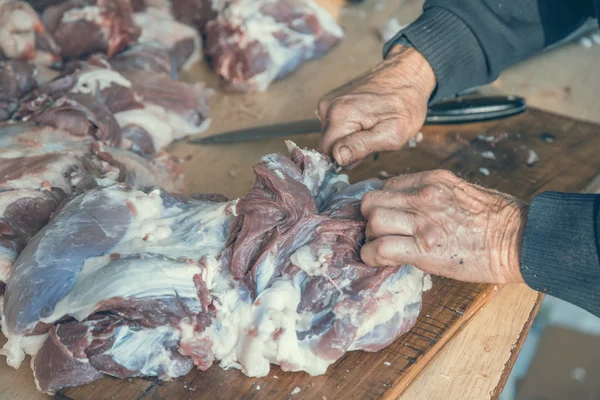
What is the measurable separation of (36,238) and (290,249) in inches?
38.1

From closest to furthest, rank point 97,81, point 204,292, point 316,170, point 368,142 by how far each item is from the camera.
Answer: point 204,292
point 316,170
point 368,142
point 97,81

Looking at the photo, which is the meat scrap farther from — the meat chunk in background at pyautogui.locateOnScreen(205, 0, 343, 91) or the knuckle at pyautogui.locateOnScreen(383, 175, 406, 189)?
the meat chunk in background at pyautogui.locateOnScreen(205, 0, 343, 91)

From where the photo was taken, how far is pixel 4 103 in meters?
3.43

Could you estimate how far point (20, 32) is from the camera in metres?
3.77

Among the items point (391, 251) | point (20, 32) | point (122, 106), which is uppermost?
point (20, 32)

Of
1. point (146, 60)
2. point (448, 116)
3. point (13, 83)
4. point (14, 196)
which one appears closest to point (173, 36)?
point (146, 60)

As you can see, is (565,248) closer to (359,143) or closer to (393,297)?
(393,297)

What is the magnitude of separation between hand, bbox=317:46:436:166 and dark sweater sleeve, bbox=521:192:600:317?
89 centimetres

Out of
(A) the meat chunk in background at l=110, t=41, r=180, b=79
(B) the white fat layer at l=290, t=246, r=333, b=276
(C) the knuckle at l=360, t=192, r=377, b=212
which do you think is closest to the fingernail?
(C) the knuckle at l=360, t=192, r=377, b=212

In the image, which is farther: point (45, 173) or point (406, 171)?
point (406, 171)

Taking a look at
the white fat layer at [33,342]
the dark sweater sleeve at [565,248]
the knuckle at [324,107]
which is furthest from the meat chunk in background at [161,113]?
the dark sweater sleeve at [565,248]

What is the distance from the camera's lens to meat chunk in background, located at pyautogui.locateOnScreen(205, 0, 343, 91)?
4172 mm

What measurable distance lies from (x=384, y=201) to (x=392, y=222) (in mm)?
110

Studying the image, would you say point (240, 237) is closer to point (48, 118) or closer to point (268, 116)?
point (48, 118)
